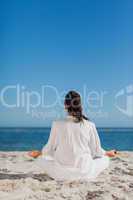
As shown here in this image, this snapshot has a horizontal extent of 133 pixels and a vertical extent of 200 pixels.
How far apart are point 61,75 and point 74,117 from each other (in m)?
3.08

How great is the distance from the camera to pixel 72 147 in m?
2.99

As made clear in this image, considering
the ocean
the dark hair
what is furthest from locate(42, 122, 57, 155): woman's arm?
the ocean

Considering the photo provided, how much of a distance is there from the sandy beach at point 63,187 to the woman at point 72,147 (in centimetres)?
8

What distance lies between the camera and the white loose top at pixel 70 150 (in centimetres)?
299

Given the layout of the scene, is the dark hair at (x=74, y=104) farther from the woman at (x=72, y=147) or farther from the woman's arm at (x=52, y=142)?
the woman's arm at (x=52, y=142)

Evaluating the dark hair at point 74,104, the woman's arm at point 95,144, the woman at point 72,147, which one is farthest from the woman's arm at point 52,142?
the woman's arm at point 95,144

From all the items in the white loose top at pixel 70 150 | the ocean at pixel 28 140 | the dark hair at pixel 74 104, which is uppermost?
the dark hair at pixel 74 104

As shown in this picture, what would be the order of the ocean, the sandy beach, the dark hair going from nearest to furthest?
the sandy beach, the dark hair, the ocean

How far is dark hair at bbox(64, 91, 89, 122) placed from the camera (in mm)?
2932

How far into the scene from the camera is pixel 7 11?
5.82 m

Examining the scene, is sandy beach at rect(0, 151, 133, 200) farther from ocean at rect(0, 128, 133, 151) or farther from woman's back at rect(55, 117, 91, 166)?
ocean at rect(0, 128, 133, 151)

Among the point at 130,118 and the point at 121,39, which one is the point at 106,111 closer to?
the point at 130,118

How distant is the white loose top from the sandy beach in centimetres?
8

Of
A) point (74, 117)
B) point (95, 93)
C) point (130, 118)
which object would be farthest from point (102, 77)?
point (74, 117)
